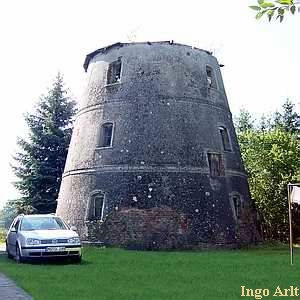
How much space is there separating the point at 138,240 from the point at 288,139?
839 inches

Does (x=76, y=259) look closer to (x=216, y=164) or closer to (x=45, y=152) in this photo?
(x=216, y=164)

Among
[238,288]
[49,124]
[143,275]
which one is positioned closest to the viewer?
[238,288]

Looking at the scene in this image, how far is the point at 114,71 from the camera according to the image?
2781cm

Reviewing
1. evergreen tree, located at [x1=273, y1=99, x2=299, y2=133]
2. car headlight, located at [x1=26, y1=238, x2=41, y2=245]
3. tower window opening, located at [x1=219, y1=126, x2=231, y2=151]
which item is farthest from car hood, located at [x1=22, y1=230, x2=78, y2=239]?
evergreen tree, located at [x1=273, y1=99, x2=299, y2=133]

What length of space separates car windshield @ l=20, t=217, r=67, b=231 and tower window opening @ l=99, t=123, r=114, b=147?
9051 millimetres

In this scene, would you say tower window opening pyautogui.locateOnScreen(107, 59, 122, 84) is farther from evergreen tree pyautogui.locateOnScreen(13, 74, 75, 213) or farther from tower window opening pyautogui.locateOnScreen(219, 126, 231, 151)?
evergreen tree pyautogui.locateOnScreen(13, 74, 75, 213)

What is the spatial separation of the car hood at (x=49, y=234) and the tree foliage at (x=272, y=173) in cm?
2097

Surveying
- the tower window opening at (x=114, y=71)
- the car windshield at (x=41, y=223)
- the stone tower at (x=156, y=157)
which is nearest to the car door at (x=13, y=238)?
the car windshield at (x=41, y=223)

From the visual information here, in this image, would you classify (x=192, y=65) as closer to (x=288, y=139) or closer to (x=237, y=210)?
(x=237, y=210)

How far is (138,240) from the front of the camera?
24.3m

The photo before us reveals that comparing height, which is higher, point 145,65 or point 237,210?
point 145,65

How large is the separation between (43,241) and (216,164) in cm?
1279

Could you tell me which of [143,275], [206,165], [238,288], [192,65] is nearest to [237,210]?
[206,165]

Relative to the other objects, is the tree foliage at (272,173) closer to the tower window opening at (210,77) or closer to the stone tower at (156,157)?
the stone tower at (156,157)
